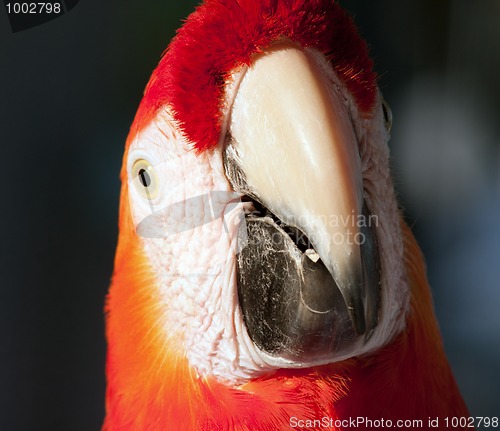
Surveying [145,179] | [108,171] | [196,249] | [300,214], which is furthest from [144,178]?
[108,171]

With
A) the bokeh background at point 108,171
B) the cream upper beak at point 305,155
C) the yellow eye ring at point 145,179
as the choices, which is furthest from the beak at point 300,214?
the bokeh background at point 108,171

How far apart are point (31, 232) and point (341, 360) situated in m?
0.71

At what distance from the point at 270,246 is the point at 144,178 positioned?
0.19 meters

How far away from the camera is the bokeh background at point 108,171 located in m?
1.00

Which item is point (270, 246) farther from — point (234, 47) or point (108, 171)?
point (108, 171)


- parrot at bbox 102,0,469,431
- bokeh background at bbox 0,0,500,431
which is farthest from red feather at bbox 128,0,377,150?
bokeh background at bbox 0,0,500,431

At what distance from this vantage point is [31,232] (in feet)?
3.44

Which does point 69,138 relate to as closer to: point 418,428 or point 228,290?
point 228,290

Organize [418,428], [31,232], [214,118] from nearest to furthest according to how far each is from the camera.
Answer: [214,118]
[418,428]
[31,232]

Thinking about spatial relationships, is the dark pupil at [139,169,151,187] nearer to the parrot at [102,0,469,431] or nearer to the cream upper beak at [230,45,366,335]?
the parrot at [102,0,469,431]

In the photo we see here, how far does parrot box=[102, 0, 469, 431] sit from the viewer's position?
0.48 meters

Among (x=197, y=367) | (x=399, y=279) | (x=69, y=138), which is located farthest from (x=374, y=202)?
(x=69, y=138)

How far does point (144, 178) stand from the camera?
0.62 m

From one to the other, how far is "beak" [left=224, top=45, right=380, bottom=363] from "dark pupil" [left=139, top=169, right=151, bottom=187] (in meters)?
0.12
